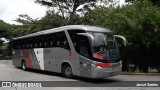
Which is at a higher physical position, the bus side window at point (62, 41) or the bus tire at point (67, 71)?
the bus side window at point (62, 41)

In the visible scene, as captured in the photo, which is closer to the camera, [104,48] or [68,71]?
[104,48]

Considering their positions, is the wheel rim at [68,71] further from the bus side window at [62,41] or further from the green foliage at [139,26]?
the green foliage at [139,26]

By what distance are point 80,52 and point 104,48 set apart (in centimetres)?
142

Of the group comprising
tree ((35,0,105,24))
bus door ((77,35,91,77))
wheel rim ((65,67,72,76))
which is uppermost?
tree ((35,0,105,24))

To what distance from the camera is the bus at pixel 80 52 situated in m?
14.0

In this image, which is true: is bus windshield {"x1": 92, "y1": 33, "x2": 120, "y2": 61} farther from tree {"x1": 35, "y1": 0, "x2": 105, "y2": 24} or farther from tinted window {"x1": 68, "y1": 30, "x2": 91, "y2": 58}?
tree {"x1": 35, "y1": 0, "x2": 105, "y2": 24}

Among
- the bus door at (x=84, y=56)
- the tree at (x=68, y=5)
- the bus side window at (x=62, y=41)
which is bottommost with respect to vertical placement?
the bus door at (x=84, y=56)

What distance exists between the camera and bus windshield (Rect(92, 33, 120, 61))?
45.9 feet

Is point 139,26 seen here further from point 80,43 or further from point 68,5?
point 68,5

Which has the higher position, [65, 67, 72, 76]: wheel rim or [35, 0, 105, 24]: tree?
[35, 0, 105, 24]: tree

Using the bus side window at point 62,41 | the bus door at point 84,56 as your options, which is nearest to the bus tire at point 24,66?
the bus side window at point 62,41

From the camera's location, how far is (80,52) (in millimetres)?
14906

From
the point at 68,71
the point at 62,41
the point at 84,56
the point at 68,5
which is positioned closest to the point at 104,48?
the point at 84,56

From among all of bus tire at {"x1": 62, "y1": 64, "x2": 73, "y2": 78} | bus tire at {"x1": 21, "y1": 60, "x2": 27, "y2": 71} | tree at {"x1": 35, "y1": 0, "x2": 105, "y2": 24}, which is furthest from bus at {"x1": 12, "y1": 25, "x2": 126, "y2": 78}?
tree at {"x1": 35, "y1": 0, "x2": 105, "y2": 24}
